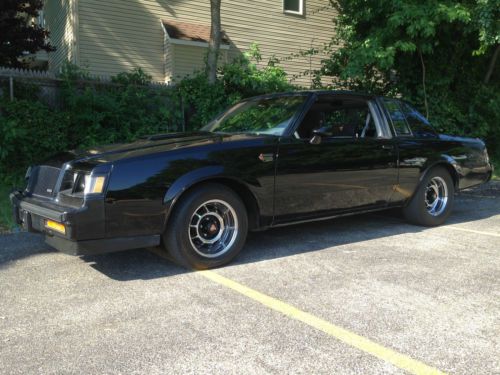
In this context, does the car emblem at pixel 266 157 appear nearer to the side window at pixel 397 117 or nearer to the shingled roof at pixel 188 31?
the side window at pixel 397 117

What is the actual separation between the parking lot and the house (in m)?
8.56

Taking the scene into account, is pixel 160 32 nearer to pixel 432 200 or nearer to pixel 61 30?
pixel 61 30

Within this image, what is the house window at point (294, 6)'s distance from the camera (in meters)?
16.6

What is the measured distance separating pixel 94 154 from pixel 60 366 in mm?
1950

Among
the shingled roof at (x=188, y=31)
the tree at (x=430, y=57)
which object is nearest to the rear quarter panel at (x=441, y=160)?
the tree at (x=430, y=57)

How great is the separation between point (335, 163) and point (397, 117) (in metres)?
1.37

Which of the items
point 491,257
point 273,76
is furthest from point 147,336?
point 273,76

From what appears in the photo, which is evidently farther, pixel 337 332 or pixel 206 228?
pixel 206 228

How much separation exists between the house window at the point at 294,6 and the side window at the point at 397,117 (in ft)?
37.9

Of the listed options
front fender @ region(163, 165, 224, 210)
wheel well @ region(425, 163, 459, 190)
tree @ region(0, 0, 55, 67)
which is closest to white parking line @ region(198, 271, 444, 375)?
front fender @ region(163, 165, 224, 210)

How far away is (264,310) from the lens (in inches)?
135

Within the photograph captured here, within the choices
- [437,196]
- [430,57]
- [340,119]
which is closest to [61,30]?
[430,57]

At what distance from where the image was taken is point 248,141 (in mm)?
4527

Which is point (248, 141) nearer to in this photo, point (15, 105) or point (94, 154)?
point (94, 154)
